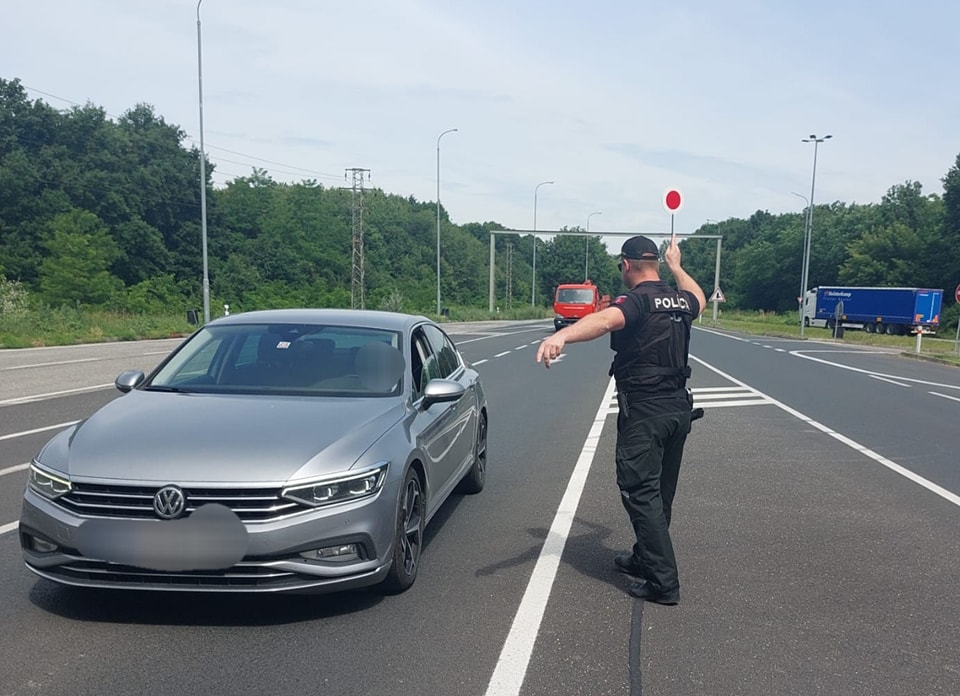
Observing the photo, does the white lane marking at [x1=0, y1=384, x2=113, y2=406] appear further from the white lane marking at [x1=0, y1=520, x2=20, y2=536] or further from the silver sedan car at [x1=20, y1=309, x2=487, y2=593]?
the silver sedan car at [x1=20, y1=309, x2=487, y2=593]

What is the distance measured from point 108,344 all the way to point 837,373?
2146 centimetres

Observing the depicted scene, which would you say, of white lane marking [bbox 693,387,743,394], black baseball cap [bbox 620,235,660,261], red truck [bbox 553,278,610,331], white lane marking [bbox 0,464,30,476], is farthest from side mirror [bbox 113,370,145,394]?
red truck [bbox 553,278,610,331]

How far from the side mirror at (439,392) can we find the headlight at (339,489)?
936 mm

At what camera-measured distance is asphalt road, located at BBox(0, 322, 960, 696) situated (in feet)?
11.7

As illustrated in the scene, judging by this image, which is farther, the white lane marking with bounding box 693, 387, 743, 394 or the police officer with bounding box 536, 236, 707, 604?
the white lane marking with bounding box 693, 387, 743, 394

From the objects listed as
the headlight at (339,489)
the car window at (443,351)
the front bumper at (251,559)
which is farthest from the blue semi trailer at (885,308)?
the front bumper at (251,559)

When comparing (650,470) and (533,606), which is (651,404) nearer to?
(650,470)

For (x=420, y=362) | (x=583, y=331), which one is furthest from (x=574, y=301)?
(x=583, y=331)

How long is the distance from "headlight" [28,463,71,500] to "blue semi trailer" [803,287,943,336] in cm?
5250

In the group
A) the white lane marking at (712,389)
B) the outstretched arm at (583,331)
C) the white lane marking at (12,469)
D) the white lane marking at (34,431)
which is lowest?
the white lane marking at (712,389)

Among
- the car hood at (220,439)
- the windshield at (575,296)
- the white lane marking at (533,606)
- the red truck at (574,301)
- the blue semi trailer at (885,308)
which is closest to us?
the white lane marking at (533,606)

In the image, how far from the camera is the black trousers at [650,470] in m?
4.43

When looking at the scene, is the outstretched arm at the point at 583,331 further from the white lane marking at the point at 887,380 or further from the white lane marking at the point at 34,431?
the white lane marking at the point at 887,380

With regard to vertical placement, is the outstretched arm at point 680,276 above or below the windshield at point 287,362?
above
